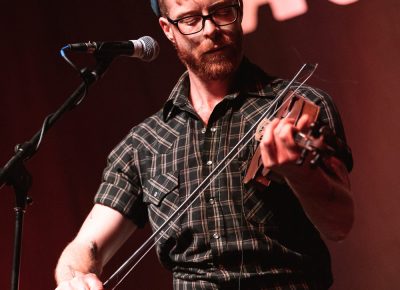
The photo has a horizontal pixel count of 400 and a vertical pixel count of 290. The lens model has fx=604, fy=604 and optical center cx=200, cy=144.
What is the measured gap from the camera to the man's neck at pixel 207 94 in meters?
1.68

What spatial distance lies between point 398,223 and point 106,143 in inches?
47.4

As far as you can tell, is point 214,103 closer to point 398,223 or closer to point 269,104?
point 269,104

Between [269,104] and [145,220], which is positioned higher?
[269,104]

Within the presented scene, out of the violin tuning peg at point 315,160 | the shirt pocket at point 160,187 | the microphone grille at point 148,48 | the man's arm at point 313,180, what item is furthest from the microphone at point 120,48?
the violin tuning peg at point 315,160

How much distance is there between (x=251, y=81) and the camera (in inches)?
65.4

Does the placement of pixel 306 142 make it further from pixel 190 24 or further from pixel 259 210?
pixel 190 24

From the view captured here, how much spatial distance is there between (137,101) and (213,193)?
1.08 meters

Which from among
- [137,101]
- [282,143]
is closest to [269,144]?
[282,143]

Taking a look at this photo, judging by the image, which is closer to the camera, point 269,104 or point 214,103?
point 269,104

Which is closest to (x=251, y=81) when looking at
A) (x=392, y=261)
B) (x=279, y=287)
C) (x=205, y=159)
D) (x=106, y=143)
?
(x=205, y=159)

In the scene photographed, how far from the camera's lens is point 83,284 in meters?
1.38

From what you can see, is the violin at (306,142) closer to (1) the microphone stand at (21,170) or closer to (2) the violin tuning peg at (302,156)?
(2) the violin tuning peg at (302,156)

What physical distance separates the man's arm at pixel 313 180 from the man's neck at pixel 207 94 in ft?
1.59

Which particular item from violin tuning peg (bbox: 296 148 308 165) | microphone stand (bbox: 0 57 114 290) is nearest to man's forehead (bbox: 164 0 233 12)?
microphone stand (bbox: 0 57 114 290)
